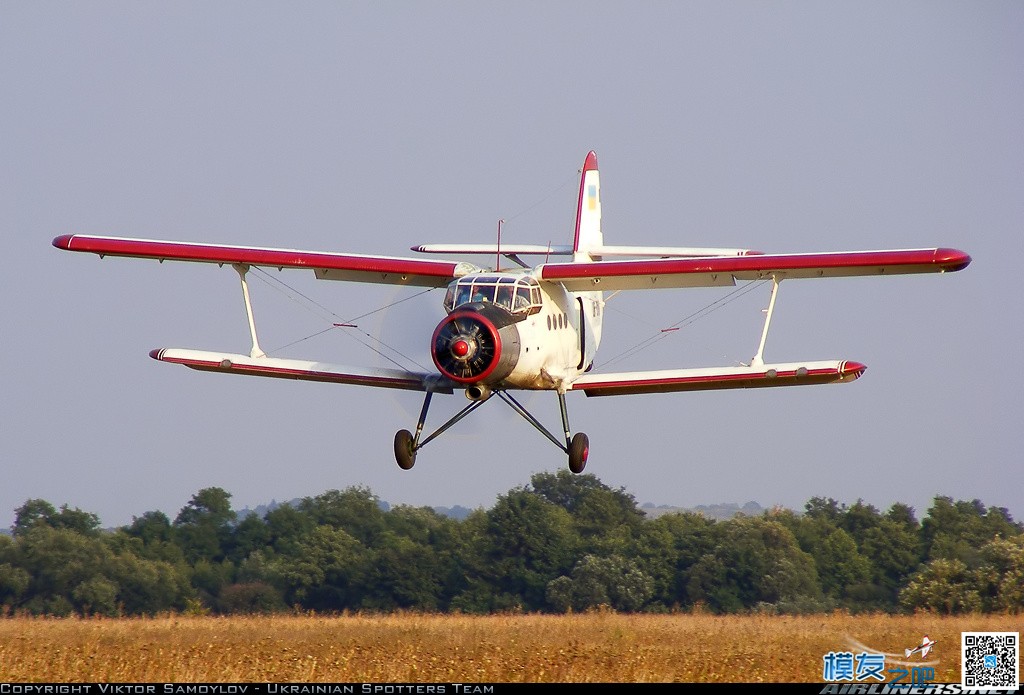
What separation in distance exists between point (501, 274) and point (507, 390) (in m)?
2.02

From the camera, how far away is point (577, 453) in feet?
77.8

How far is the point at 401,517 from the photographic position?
195 ft

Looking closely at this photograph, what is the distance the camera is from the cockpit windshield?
2145 centimetres

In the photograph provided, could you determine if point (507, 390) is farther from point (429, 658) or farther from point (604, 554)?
point (604, 554)

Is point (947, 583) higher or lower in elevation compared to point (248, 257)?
lower

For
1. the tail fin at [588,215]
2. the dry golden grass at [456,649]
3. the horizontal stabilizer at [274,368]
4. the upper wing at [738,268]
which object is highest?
the tail fin at [588,215]

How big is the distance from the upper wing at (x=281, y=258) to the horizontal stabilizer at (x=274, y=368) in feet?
5.61

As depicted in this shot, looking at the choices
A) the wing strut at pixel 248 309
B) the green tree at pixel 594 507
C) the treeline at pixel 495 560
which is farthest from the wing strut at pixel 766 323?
the green tree at pixel 594 507

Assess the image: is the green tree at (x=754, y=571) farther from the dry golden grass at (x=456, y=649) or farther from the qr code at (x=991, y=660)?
the qr code at (x=991, y=660)

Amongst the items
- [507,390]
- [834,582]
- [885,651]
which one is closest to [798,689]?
[885,651]

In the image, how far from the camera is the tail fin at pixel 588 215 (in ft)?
97.5

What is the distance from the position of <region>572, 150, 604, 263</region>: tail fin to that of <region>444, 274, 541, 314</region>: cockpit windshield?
738 cm

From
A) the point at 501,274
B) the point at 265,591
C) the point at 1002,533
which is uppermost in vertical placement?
the point at 501,274

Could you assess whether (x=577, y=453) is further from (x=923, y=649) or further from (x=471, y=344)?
(x=923, y=649)
